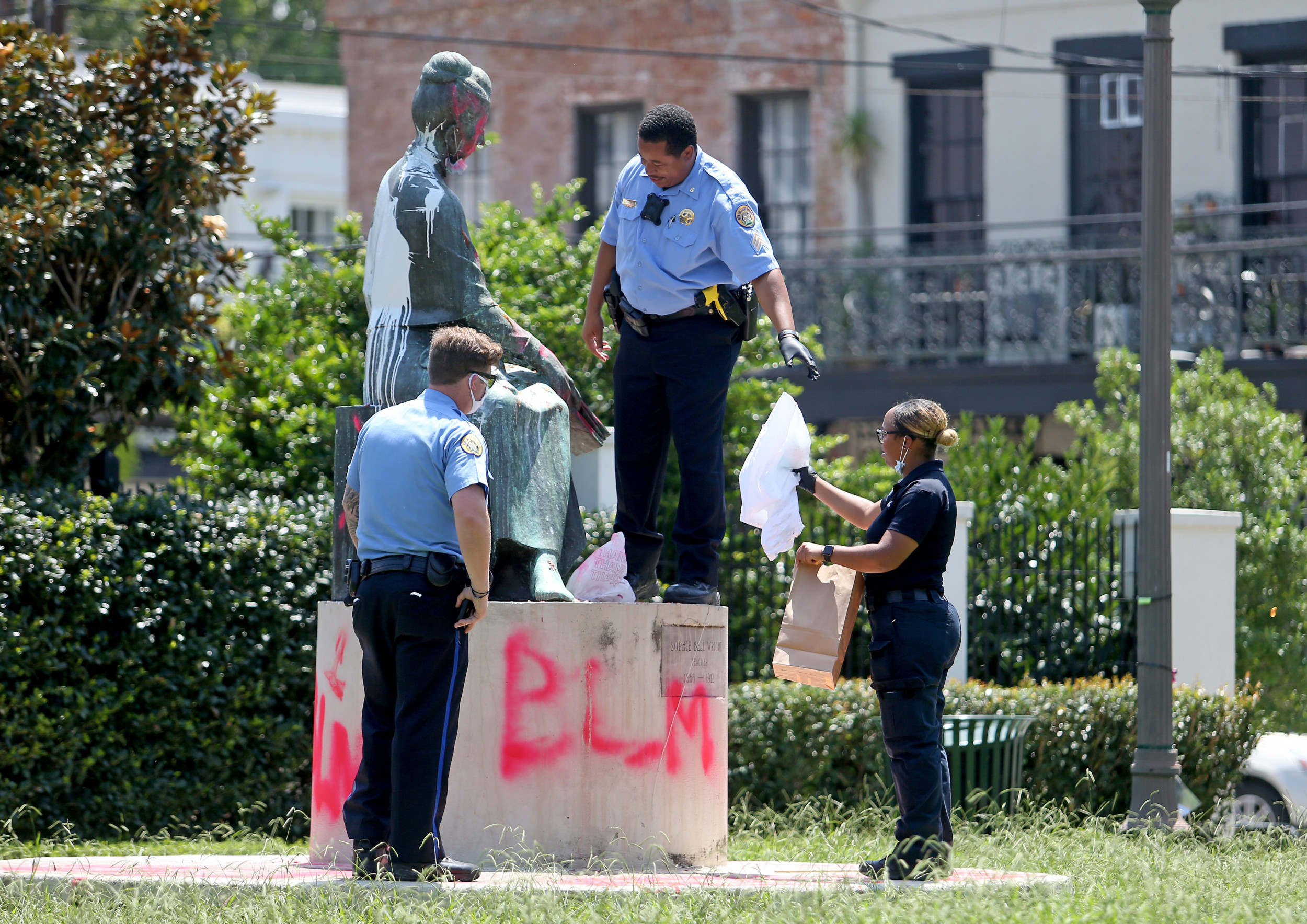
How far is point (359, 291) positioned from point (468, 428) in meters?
6.66

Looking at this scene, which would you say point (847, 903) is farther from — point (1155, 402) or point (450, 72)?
point (1155, 402)

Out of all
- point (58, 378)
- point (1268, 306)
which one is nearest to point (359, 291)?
point (58, 378)

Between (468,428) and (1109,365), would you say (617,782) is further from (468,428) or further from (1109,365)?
(1109,365)

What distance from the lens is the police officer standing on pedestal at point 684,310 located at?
6.61m

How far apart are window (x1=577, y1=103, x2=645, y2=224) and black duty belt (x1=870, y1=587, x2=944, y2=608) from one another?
1502 centimetres

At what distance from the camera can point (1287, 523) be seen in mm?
11953

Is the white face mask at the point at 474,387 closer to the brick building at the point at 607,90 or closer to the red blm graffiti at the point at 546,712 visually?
the red blm graffiti at the point at 546,712

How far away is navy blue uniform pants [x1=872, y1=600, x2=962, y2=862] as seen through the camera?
577 centimetres

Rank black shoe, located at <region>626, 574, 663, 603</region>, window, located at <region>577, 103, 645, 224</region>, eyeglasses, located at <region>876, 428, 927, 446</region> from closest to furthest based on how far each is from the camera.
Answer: eyeglasses, located at <region>876, 428, 927, 446</region> < black shoe, located at <region>626, 574, 663, 603</region> < window, located at <region>577, 103, 645, 224</region>

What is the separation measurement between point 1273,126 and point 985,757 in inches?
415

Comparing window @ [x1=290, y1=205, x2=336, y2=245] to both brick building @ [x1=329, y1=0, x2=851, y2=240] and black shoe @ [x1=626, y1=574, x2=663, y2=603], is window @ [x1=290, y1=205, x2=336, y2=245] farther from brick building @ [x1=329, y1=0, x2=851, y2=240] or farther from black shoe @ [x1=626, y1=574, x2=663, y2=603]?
black shoe @ [x1=626, y1=574, x2=663, y2=603]

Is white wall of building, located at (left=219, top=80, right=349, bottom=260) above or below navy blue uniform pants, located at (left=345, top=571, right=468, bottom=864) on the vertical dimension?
above

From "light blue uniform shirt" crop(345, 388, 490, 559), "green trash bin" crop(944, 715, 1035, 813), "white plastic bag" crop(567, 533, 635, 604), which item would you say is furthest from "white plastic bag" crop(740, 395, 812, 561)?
"green trash bin" crop(944, 715, 1035, 813)

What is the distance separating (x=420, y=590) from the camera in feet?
17.6
